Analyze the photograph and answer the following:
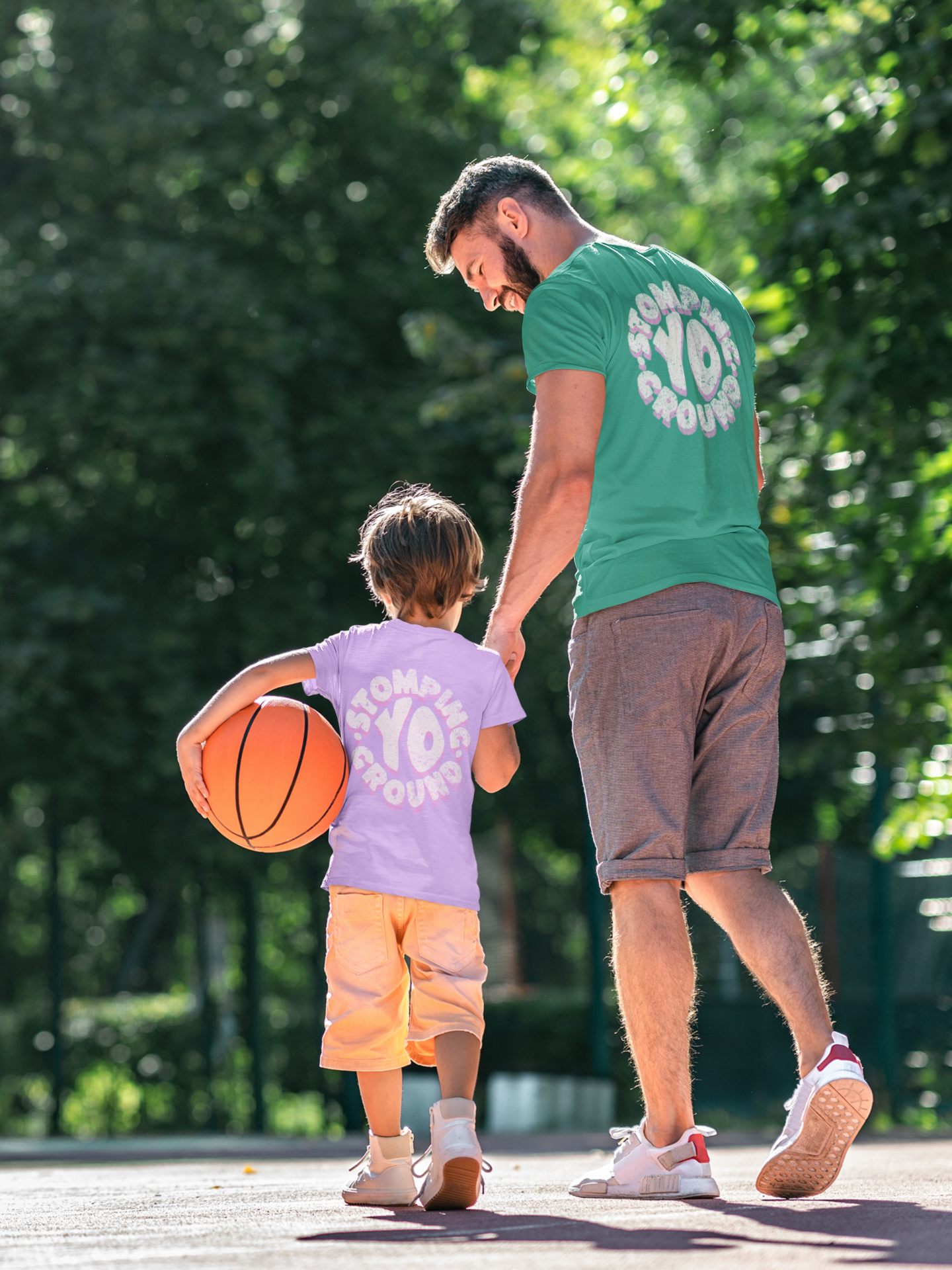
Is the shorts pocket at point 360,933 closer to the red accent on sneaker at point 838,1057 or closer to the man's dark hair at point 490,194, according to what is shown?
the red accent on sneaker at point 838,1057

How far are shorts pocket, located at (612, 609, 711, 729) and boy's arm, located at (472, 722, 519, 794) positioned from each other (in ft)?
1.07

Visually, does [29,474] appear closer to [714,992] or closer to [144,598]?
[144,598]

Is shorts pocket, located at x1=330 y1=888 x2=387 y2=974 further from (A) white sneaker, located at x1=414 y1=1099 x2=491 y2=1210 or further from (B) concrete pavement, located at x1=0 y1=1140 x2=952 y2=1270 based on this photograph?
(B) concrete pavement, located at x1=0 y1=1140 x2=952 y2=1270

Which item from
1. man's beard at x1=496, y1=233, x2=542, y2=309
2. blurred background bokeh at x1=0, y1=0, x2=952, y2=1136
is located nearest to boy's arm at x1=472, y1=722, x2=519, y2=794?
man's beard at x1=496, y1=233, x2=542, y2=309

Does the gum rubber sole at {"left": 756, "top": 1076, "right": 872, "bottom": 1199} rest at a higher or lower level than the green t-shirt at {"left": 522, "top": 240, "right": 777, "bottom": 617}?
lower

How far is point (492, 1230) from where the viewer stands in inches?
118

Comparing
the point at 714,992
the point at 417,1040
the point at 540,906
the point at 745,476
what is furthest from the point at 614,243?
the point at 540,906

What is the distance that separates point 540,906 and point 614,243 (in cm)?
2503

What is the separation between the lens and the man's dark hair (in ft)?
13.3

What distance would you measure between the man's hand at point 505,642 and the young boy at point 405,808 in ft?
0.09

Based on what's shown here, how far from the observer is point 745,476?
399cm

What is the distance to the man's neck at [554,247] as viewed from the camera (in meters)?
4.05

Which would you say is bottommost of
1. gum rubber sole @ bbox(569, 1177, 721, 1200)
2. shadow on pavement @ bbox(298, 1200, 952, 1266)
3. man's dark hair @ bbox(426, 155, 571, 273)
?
gum rubber sole @ bbox(569, 1177, 721, 1200)

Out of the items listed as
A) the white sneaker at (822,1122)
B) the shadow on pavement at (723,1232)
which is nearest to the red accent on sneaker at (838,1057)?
the white sneaker at (822,1122)
